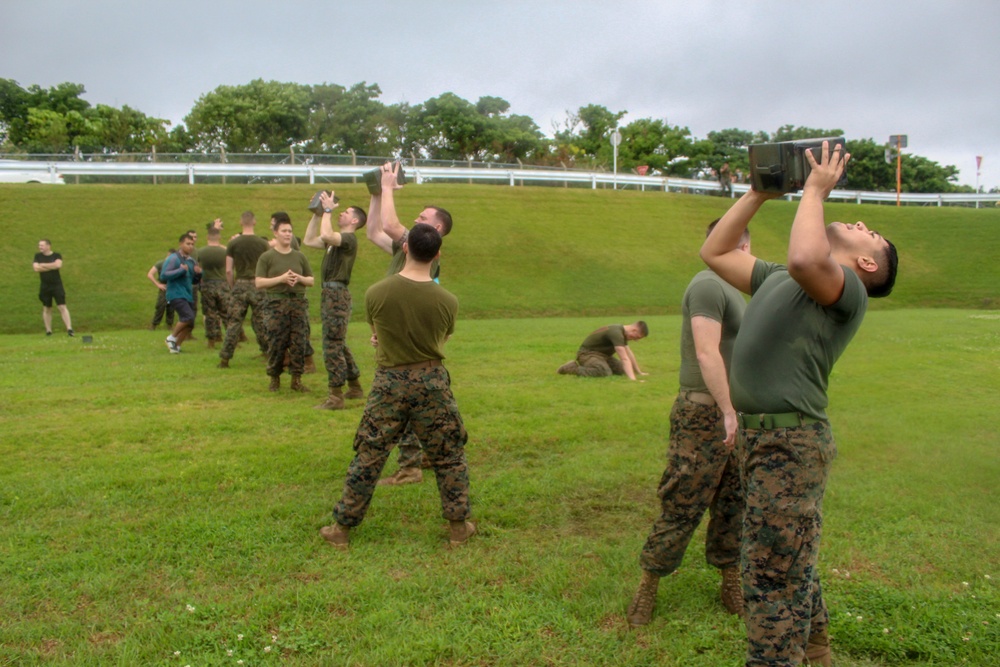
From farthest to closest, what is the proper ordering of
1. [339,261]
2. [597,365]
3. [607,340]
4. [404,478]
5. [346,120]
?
[346,120]
[607,340]
[597,365]
[339,261]
[404,478]

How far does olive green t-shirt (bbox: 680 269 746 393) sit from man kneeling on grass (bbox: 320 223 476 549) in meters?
1.64

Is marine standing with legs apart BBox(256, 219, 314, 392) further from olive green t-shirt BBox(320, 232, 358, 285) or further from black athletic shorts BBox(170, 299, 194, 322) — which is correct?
black athletic shorts BBox(170, 299, 194, 322)

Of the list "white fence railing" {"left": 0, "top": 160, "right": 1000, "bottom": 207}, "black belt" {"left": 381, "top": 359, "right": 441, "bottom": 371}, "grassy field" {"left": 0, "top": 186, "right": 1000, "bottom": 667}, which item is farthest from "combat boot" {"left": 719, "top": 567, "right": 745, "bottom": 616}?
"white fence railing" {"left": 0, "top": 160, "right": 1000, "bottom": 207}

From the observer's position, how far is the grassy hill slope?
75.8 feet

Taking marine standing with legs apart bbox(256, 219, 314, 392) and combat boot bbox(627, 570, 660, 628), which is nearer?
combat boot bbox(627, 570, 660, 628)

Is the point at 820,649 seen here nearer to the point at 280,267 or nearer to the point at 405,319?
the point at 405,319

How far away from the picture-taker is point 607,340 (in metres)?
11.9

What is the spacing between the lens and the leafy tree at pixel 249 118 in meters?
64.5

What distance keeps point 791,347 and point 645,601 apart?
71.6 inches

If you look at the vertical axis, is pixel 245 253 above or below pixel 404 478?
above

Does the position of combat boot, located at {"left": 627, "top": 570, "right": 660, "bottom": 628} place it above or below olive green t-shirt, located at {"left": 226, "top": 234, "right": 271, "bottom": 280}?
below

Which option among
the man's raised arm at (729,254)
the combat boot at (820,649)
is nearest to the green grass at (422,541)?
the combat boot at (820,649)

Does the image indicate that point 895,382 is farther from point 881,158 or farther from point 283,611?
point 881,158

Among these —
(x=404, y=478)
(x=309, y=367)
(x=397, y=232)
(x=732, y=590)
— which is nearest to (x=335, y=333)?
(x=309, y=367)
